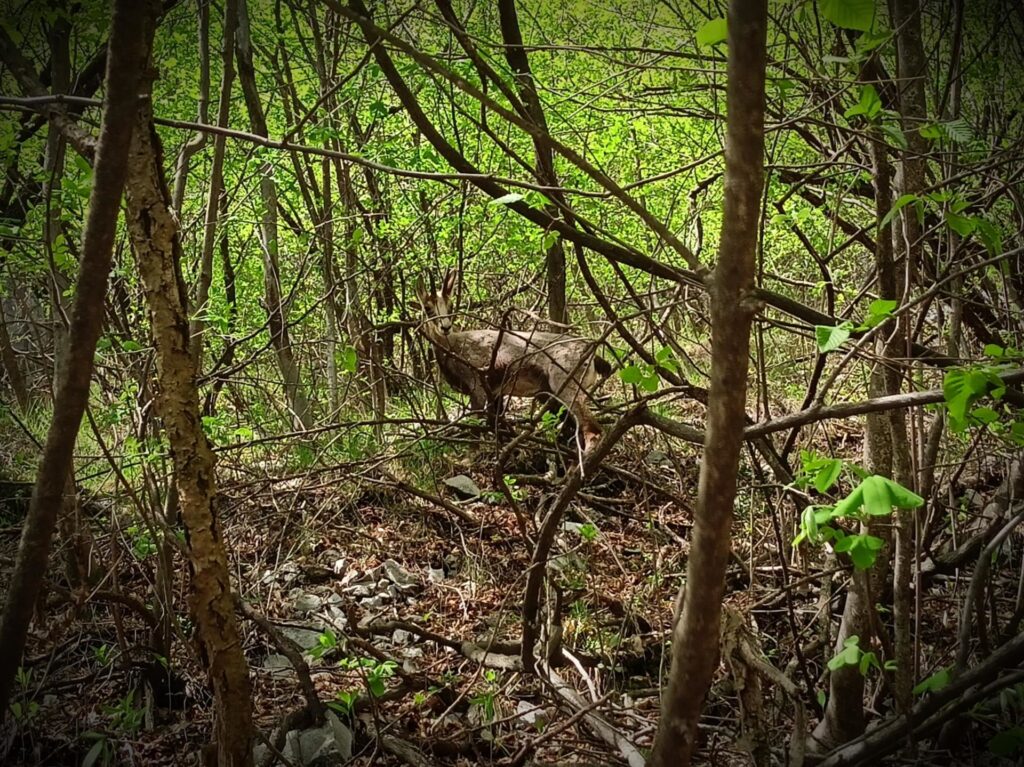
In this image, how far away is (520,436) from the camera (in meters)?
4.86

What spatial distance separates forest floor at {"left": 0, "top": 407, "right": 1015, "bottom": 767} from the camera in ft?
10.6

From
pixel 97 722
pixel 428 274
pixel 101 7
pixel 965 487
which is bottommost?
pixel 97 722

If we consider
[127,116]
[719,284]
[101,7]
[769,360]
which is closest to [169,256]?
[127,116]

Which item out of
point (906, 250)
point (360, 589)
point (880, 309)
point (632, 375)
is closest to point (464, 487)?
point (360, 589)

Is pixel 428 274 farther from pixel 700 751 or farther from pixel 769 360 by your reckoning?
pixel 700 751

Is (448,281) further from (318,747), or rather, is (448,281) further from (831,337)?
(831,337)

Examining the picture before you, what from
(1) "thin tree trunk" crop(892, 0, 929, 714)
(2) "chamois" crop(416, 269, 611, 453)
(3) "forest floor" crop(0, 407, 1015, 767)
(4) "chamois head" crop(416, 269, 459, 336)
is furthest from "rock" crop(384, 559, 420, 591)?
(1) "thin tree trunk" crop(892, 0, 929, 714)

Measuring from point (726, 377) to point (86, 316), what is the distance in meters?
1.10

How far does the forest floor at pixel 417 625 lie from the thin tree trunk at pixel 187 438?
0.81 metres

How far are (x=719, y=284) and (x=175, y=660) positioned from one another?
3703 millimetres

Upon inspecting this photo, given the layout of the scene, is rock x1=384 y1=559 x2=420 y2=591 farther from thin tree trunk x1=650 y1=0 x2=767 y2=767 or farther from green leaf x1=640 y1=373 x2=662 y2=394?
thin tree trunk x1=650 y1=0 x2=767 y2=767

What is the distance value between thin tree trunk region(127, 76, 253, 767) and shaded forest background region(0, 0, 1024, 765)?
10mm

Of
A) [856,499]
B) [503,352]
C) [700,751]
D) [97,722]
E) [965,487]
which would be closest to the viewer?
[856,499]

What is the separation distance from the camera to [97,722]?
341 cm
